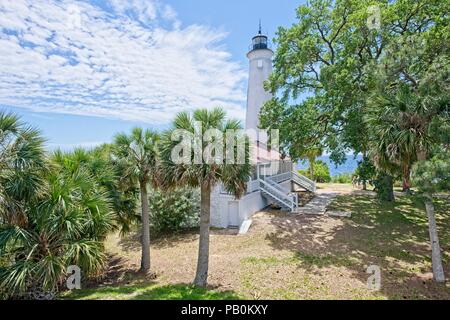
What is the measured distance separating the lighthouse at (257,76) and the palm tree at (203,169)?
659 inches

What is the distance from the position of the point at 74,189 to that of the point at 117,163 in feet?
9.94

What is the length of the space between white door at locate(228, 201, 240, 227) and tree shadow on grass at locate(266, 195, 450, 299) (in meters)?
2.14

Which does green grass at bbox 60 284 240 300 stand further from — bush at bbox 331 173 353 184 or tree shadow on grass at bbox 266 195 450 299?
bush at bbox 331 173 353 184

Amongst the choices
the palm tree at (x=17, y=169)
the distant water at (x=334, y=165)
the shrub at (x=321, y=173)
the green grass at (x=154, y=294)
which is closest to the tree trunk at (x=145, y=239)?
the green grass at (x=154, y=294)

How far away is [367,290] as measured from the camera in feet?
25.3

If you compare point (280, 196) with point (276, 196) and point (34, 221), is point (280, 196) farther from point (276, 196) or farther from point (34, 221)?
point (34, 221)

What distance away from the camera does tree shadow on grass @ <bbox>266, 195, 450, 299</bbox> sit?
8289 mm

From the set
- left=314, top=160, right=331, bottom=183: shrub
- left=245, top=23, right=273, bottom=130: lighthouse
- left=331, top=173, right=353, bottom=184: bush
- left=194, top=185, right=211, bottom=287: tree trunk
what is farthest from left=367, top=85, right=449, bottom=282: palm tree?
left=331, top=173, right=353, bottom=184: bush

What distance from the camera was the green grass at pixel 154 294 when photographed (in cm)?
692

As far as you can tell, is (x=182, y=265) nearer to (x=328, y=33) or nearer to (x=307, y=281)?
(x=307, y=281)

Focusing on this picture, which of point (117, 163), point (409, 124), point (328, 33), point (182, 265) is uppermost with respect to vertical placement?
point (328, 33)

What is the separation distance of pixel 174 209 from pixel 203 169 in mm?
7350

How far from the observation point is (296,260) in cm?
995
